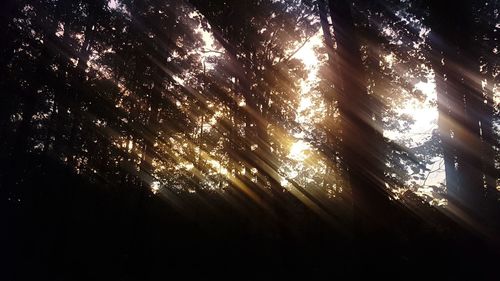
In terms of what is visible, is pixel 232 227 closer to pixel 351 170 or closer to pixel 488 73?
pixel 351 170

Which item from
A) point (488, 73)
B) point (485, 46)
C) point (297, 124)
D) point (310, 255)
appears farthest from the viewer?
point (297, 124)

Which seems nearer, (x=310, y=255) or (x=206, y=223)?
(x=310, y=255)

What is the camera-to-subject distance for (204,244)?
11773 millimetres

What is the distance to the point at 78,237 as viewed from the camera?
12180 mm

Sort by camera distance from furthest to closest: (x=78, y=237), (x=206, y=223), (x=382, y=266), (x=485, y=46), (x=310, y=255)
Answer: (x=485, y=46), (x=206, y=223), (x=78, y=237), (x=310, y=255), (x=382, y=266)

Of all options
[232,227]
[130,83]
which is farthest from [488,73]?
[130,83]

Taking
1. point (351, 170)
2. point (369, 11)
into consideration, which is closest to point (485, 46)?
point (369, 11)

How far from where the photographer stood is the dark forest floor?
898cm

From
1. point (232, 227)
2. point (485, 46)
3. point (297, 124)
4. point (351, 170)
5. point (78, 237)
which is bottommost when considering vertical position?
point (78, 237)

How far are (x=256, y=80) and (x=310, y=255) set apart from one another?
9.25 m

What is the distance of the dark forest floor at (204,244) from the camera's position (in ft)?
29.5

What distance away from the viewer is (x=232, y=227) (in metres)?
12.4

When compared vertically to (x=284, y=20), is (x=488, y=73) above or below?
below

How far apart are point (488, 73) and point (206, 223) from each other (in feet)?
46.3
